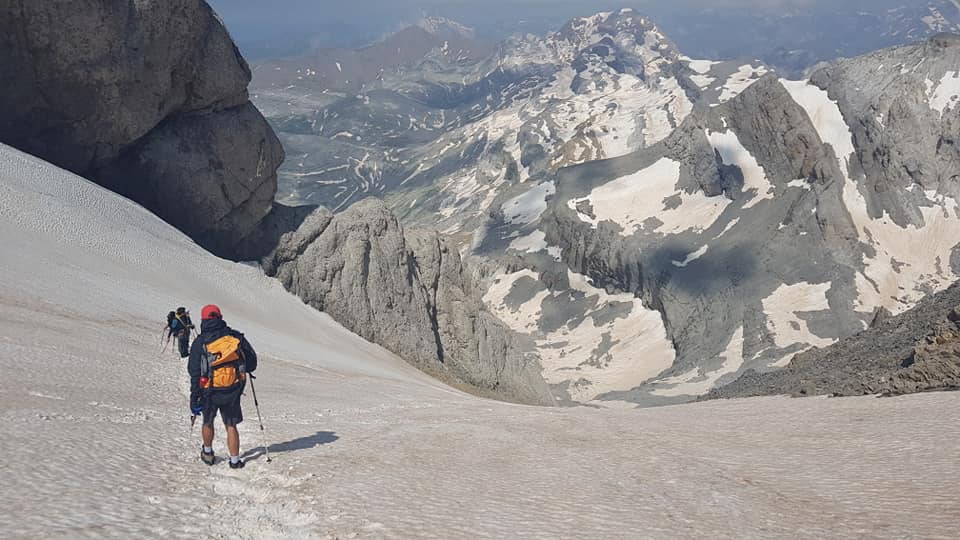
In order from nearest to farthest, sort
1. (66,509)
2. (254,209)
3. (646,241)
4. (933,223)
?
(66,509) < (254,209) < (933,223) < (646,241)

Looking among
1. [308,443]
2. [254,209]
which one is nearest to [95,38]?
[254,209]

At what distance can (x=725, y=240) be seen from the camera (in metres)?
131

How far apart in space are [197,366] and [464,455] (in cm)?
518

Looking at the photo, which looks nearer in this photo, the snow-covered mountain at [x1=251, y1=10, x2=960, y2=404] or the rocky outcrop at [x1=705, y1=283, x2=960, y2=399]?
the rocky outcrop at [x1=705, y1=283, x2=960, y2=399]

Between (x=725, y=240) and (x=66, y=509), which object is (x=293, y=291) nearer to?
(x=66, y=509)

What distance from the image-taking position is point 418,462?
45.4 feet

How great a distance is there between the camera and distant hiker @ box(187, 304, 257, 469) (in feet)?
41.9

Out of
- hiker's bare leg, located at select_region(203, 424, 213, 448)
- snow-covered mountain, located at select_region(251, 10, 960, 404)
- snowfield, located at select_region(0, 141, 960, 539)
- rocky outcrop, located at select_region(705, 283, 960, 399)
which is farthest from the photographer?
snow-covered mountain, located at select_region(251, 10, 960, 404)

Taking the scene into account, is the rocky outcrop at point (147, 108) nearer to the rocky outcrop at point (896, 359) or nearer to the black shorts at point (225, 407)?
the black shorts at point (225, 407)

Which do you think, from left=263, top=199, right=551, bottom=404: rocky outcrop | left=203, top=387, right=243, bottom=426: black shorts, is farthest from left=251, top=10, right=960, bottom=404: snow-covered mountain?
left=203, top=387, right=243, bottom=426: black shorts

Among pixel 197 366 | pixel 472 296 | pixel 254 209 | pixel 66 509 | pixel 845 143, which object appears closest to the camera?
pixel 66 509

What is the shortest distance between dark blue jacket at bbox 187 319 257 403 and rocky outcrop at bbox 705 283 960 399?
54.4 ft

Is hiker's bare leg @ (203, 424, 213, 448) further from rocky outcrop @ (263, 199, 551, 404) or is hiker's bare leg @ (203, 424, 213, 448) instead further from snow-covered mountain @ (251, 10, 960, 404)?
snow-covered mountain @ (251, 10, 960, 404)

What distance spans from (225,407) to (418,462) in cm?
350
